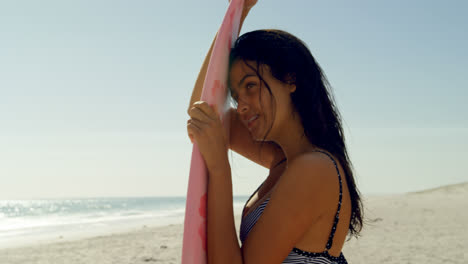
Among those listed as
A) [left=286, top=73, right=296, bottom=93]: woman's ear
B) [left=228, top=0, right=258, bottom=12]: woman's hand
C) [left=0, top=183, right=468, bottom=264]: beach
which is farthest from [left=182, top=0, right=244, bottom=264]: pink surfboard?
[left=0, top=183, right=468, bottom=264]: beach

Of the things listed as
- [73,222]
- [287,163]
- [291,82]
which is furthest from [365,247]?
[73,222]

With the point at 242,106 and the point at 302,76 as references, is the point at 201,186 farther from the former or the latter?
the point at 302,76

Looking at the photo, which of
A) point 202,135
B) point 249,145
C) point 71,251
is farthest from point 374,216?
point 202,135

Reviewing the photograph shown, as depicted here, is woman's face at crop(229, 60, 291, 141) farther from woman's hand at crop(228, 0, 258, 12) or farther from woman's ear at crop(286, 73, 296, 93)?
woman's hand at crop(228, 0, 258, 12)

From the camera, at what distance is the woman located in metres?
1.22

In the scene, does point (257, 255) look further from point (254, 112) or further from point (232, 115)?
point (232, 115)

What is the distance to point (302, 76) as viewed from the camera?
1.47 m

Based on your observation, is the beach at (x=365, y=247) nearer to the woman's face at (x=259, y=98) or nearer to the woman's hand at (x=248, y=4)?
the woman's hand at (x=248, y=4)

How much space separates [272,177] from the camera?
1.76 meters

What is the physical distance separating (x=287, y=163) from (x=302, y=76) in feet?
1.03

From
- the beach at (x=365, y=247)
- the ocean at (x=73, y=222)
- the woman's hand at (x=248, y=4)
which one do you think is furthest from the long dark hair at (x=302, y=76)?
the ocean at (x=73, y=222)

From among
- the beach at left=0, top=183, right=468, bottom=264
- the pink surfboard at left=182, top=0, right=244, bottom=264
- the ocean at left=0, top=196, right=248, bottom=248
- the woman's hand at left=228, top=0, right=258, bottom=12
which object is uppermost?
the woman's hand at left=228, top=0, right=258, bottom=12

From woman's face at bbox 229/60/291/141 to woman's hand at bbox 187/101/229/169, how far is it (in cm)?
19

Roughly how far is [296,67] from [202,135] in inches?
17.6
